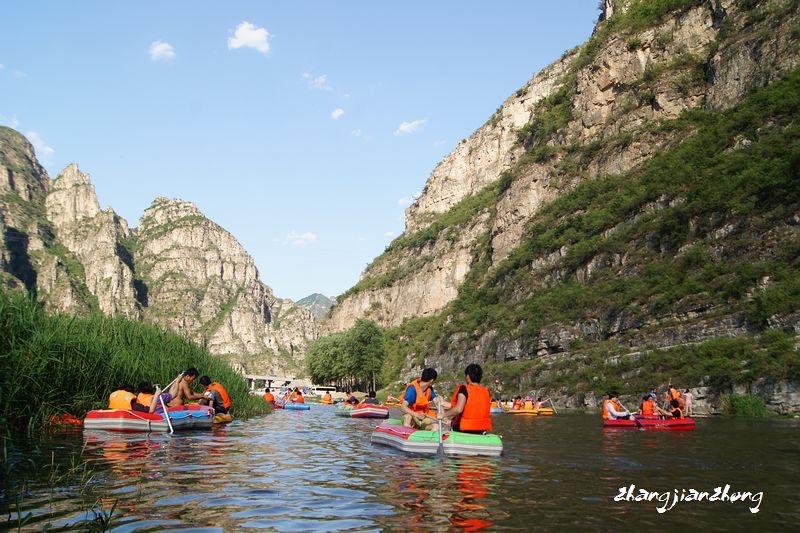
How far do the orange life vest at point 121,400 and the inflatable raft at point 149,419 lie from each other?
43 centimetres

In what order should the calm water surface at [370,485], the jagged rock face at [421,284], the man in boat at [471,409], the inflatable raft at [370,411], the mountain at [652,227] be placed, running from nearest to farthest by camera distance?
the calm water surface at [370,485] < the man in boat at [471,409] < the inflatable raft at [370,411] < the mountain at [652,227] < the jagged rock face at [421,284]

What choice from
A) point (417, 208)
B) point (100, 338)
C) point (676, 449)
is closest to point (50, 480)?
point (100, 338)

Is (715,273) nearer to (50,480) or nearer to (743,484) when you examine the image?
(743,484)

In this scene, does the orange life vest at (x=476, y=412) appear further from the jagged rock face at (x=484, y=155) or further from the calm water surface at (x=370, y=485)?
the jagged rock face at (x=484, y=155)

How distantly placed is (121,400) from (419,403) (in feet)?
28.3

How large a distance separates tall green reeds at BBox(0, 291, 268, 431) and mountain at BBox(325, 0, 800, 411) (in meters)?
28.8

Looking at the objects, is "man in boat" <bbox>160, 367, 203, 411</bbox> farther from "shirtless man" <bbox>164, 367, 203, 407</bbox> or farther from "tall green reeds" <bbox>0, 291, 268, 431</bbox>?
"tall green reeds" <bbox>0, 291, 268, 431</bbox>

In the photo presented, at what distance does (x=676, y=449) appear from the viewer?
1661 cm

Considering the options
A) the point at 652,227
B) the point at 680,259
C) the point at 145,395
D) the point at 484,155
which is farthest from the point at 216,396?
the point at 484,155

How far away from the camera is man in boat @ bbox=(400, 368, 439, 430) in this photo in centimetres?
1689

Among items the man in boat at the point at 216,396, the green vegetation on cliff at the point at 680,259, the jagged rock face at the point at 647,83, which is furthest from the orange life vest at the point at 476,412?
the jagged rock face at the point at 647,83

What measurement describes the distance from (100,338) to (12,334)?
5.16 metres

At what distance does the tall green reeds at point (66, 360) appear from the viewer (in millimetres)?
14273

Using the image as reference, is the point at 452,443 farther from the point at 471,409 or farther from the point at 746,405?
the point at 746,405
